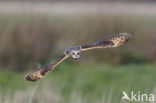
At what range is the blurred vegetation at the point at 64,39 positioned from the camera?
7.02 meters

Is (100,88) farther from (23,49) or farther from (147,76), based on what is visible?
(23,49)

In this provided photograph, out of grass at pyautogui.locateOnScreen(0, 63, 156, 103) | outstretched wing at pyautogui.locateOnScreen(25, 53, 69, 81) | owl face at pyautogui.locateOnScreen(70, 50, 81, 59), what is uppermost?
owl face at pyautogui.locateOnScreen(70, 50, 81, 59)

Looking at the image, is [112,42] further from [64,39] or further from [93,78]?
[64,39]

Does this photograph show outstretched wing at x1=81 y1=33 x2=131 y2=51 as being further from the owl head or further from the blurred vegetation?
the blurred vegetation

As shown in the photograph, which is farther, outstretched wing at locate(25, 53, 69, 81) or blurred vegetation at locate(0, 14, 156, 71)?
blurred vegetation at locate(0, 14, 156, 71)

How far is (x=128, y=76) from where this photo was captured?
227 inches

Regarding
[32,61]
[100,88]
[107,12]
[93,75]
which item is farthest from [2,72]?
[107,12]

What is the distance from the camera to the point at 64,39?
7.68 m

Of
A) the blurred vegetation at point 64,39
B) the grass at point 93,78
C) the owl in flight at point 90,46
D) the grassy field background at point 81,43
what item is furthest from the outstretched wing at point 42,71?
the blurred vegetation at point 64,39

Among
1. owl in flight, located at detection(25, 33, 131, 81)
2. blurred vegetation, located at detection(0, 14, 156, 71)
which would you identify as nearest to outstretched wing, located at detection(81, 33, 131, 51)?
owl in flight, located at detection(25, 33, 131, 81)

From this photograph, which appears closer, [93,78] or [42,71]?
[42,71]

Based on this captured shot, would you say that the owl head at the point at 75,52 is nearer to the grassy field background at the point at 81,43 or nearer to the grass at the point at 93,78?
the grass at the point at 93,78

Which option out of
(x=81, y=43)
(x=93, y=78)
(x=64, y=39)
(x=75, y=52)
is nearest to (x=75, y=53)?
(x=75, y=52)

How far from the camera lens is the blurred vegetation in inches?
276
